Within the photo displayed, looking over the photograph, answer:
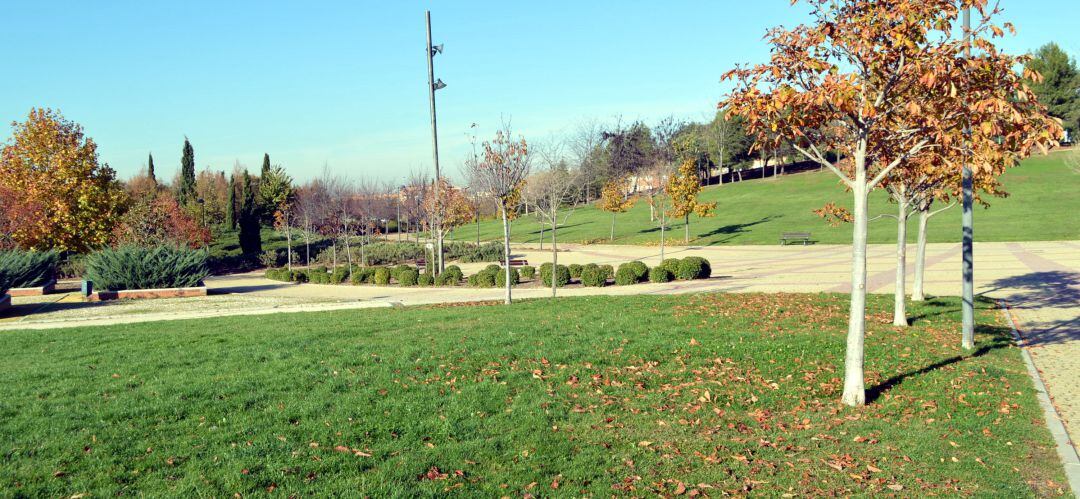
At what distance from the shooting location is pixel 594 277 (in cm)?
2142

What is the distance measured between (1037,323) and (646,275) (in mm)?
10656

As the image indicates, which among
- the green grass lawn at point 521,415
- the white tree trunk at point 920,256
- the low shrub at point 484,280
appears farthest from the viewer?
the low shrub at point 484,280

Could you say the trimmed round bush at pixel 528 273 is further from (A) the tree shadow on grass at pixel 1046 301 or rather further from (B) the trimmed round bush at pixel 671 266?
(A) the tree shadow on grass at pixel 1046 301

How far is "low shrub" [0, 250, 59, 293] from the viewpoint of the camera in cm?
2127

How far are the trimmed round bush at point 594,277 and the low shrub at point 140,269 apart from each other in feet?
41.2

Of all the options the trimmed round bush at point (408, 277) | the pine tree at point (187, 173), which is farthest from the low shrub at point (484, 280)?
the pine tree at point (187, 173)

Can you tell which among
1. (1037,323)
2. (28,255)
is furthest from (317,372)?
(28,255)

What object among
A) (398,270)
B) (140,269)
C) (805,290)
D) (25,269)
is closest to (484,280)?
(398,270)

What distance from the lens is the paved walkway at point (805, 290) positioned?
11.6 m

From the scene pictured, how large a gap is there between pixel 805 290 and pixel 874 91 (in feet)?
36.0

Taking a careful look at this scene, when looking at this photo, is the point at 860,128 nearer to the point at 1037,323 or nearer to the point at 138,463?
the point at 138,463

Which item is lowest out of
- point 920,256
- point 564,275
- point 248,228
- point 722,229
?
point 564,275

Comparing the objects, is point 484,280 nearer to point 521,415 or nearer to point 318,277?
point 318,277

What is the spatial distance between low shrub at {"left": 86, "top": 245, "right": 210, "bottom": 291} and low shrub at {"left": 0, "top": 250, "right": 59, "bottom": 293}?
192cm
